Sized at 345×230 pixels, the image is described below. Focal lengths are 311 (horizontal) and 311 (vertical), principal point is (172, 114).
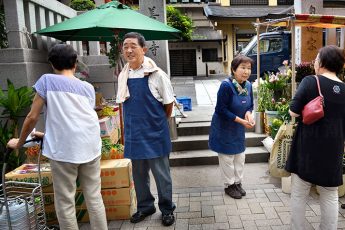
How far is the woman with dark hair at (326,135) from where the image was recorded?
113 inches

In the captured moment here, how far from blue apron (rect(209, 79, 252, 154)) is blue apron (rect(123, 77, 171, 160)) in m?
0.99

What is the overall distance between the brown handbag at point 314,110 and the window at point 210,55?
1008 inches

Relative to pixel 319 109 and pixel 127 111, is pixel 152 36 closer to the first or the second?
pixel 127 111

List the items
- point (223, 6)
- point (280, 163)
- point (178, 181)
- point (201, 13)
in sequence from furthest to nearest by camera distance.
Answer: point (201, 13)
point (223, 6)
point (178, 181)
point (280, 163)

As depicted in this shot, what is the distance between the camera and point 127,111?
367 cm

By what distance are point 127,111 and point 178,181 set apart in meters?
2.14

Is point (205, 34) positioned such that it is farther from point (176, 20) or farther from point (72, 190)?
point (72, 190)

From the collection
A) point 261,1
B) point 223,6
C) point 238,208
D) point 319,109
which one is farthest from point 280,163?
point 261,1

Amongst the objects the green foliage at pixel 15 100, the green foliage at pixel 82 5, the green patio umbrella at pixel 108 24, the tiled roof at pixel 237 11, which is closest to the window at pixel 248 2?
the tiled roof at pixel 237 11

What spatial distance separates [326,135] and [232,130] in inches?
60.0

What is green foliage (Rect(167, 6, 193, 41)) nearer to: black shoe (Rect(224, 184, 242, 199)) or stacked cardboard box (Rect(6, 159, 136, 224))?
black shoe (Rect(224, 184, 242, 199))

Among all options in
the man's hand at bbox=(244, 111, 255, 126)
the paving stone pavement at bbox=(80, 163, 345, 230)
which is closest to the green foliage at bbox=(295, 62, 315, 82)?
the paving stone pavement at bbox=(80, 163, 345, 230)

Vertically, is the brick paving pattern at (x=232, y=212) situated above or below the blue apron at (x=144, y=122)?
below

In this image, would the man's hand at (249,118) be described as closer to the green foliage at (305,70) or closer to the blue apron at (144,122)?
the blue apron at (144,122)
